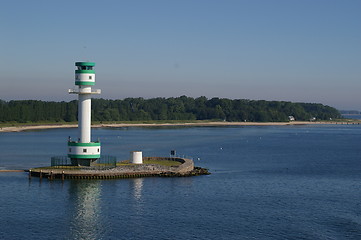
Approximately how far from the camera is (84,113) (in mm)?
82000

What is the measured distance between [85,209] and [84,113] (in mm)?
23041

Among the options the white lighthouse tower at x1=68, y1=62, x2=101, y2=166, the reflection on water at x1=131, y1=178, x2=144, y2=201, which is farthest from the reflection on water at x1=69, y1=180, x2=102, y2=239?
the white lighthouse tower at x1=68, y1=62, x2=101, y2=166

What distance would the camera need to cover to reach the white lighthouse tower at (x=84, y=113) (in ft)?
266

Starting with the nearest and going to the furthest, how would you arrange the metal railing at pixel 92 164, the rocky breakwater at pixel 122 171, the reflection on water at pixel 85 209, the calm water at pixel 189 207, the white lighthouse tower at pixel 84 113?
the reflection on water at pixel 85 209, the calm water at pixel 189 207, the rocky breakwater at pixel 122 171, the white lighthouse tower at pixel 84 113, the metal railing at pixel 92 164

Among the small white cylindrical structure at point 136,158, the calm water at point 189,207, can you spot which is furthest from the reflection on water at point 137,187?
the small white cylindrical structure at point 136,158

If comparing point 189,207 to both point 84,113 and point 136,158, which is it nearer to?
point 84,113

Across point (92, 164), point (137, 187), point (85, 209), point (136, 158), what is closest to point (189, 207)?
point (85, 209)

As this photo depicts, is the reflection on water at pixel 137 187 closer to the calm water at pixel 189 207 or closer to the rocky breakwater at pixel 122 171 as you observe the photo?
the calm water at pixel 189 207

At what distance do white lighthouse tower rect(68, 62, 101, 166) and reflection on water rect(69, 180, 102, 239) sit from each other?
19.2 ft

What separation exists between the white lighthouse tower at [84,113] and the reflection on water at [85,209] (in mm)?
5852

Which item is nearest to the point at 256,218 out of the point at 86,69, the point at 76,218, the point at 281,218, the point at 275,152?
the point at 281,218

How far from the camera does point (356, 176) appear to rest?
307 feet

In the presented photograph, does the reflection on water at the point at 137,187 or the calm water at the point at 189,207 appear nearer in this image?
the calm water at the point at 189,207

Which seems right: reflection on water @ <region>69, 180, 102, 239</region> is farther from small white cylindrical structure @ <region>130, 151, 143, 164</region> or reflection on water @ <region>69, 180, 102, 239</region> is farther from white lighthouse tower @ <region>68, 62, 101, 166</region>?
small white cylindrical structure @ <region>130, 151, 143, 164</region>
